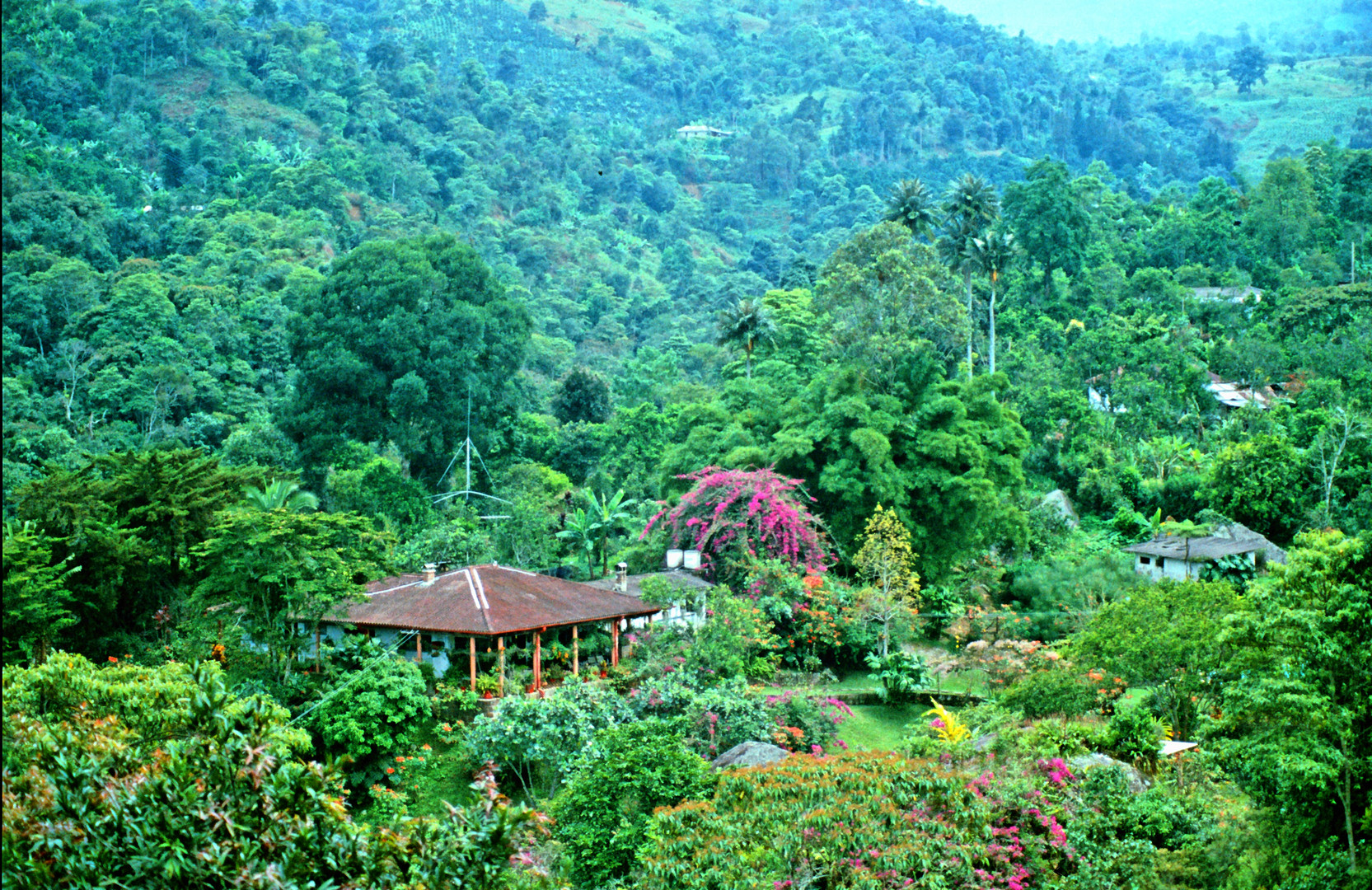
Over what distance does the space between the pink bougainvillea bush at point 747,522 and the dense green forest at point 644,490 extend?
0.29 ft

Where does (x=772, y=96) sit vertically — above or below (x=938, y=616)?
above

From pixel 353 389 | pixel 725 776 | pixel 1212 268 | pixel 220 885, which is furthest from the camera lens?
pixel 1212 268

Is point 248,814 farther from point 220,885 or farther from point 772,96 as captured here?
point 772,96

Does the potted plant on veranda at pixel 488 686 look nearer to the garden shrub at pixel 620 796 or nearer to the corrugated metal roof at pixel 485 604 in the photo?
the corrugated metal roof at pixel 485 604

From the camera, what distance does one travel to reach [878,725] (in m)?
19.8

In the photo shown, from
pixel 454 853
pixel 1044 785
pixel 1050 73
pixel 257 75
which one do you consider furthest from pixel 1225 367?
pixel 1050 73

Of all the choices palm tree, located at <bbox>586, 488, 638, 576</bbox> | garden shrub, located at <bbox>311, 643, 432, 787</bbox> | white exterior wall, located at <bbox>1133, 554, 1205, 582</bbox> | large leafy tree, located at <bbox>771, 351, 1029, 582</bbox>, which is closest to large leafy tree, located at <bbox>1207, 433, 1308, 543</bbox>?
white exterior wall, located at <bbox>1133, 554, 1205, 582</bbox>

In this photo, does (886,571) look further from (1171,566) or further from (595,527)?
(1171,566)

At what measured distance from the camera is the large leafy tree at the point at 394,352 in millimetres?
29938

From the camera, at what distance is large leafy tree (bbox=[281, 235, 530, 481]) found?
29.9 meters

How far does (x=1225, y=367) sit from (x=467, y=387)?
1068 inches

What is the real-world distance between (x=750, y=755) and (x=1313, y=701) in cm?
733

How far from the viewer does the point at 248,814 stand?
19.7ft

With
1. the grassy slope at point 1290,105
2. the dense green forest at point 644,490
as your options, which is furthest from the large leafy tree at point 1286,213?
the grassy slope at point 1290,105
